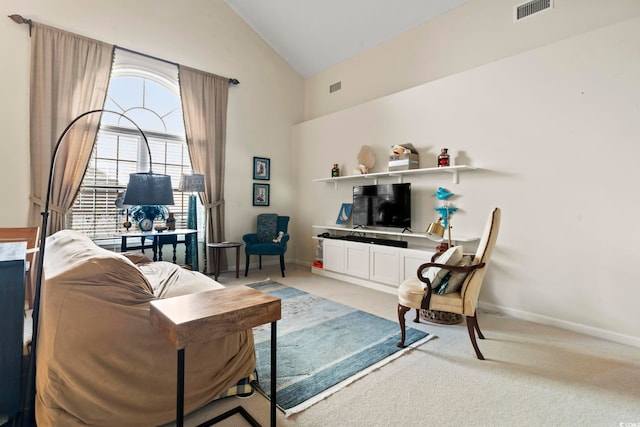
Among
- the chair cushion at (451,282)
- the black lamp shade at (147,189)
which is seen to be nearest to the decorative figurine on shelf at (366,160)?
the chair cushion at (451,282)

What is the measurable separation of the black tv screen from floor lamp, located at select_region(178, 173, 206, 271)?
2400 mm

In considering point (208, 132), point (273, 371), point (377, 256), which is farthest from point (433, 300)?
point (208, 132)

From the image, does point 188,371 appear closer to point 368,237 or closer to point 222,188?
point 368,237

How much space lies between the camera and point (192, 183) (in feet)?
14.5

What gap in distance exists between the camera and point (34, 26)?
356cm

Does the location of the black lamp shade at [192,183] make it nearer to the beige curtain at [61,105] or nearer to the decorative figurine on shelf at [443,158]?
the beige curtain at [61,105]

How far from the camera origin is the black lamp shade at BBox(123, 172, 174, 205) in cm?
234

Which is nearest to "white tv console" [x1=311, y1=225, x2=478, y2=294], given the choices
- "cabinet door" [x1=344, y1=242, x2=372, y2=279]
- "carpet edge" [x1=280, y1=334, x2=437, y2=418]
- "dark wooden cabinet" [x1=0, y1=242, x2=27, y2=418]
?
"cabinet door" [x1=344, y1=242, x2=372, y2=279]

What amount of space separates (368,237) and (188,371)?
3377 mm

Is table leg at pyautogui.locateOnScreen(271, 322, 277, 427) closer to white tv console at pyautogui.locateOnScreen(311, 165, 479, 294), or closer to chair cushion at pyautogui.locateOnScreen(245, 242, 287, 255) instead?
white tv console at pyautogui.locateOnScreen(311, 165, 479, 294)

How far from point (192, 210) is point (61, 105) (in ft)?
6.80

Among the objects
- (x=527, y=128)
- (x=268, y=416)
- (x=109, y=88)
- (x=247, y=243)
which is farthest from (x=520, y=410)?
(x=109, y=88)

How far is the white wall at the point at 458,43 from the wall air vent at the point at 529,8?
50mm

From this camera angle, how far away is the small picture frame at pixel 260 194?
5613 millimetres
